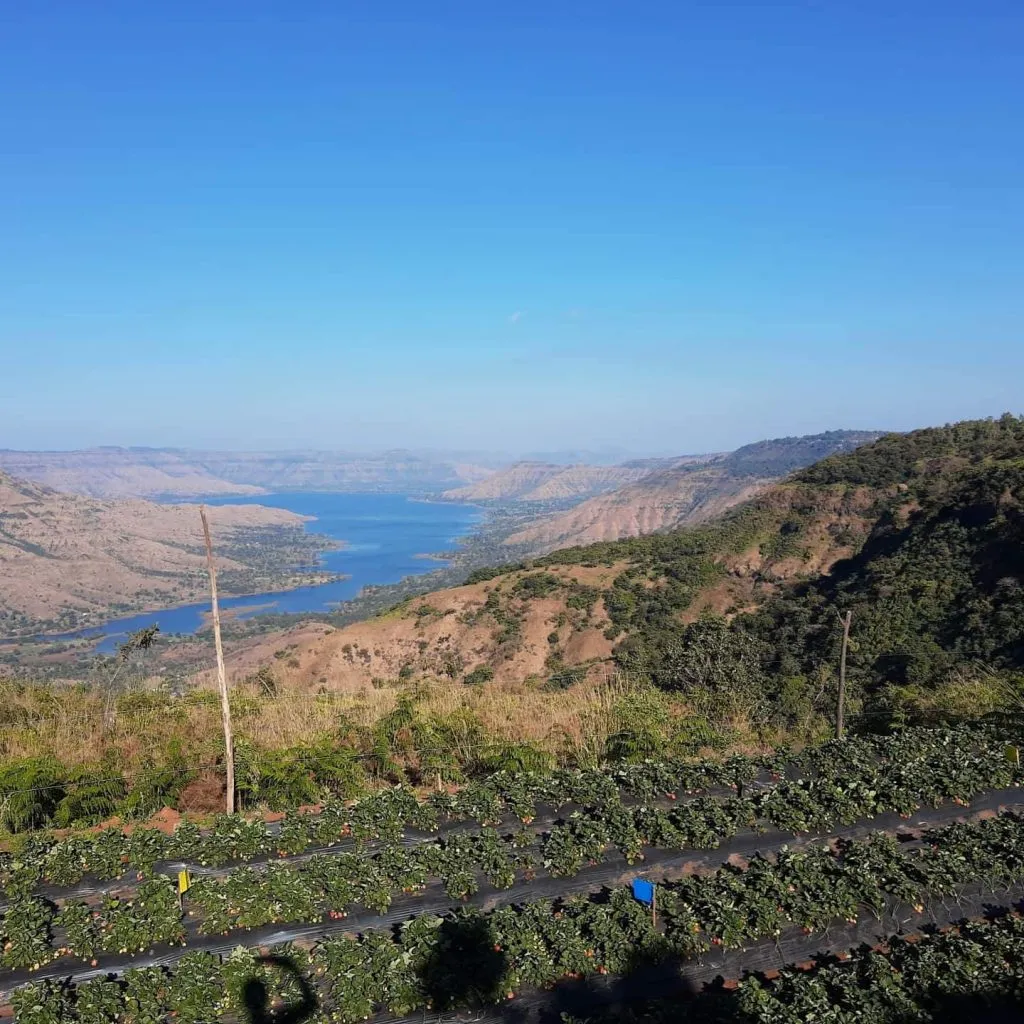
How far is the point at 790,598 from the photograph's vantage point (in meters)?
38.0

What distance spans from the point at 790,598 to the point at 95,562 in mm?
127850

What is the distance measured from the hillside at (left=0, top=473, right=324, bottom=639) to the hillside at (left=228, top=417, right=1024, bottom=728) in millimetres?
70769

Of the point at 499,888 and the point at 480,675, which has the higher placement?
the point at 499,888

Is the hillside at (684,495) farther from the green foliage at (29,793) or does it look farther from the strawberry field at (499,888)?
the green foliage at (29,793)

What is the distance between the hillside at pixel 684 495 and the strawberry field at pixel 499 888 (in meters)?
111

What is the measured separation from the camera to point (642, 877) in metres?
7.00

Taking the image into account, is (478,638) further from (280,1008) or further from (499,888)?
(280,1008)

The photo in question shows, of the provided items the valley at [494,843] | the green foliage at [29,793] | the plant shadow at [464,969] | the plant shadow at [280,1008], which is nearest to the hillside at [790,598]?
the valley at [494,843]

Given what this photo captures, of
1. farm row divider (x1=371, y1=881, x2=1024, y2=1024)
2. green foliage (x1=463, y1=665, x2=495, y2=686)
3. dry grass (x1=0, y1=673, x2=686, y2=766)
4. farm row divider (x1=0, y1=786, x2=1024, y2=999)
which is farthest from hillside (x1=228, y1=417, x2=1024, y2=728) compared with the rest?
farm row divider (x1=371, y1=881, x2=1024, y2=1024)

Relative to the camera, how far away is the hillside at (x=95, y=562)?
108 m

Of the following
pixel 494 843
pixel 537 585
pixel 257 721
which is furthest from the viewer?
A: pixel 537 585

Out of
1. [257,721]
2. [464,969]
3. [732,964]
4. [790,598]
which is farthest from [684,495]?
[464,969]

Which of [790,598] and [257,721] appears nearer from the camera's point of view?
[257,721]

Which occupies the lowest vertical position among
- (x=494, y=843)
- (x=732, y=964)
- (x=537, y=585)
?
(x=537, y=585)
